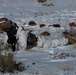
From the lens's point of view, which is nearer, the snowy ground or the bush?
the bush

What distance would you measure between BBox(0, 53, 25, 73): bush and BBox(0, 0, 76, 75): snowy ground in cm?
19

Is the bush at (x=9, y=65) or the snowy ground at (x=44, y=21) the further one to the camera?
the snowy ground at (x=44, y=21)

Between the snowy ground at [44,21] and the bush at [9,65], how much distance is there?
193mm

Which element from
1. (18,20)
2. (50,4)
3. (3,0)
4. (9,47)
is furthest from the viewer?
(3,0)

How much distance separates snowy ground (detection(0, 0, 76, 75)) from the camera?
26.1ft

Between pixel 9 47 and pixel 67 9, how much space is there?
10.3 metres

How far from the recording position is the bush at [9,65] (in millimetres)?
7703

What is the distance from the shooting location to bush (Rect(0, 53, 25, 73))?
7703 mm

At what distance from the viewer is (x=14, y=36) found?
10.1 metres

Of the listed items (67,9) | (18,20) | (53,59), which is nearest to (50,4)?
(67,9)

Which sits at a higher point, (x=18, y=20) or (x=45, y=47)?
(x=45, y=47)

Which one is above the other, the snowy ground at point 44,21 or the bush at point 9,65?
the bush at point 9,65

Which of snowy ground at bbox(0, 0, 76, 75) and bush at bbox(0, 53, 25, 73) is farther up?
bush at bbox(0, 53, 25, 73)

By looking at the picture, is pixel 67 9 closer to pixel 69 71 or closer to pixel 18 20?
pixel 18 20
